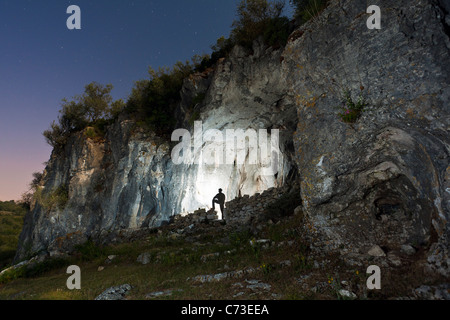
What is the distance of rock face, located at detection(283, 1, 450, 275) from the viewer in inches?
173

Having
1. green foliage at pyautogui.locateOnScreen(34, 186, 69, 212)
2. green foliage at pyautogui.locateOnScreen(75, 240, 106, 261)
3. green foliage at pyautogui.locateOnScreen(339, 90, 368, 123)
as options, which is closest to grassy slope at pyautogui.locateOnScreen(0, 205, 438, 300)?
green foliage at pyautogui.locateOnScreen(75, 240, 106, 261)

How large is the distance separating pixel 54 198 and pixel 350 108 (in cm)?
2390

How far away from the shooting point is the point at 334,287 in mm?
3998

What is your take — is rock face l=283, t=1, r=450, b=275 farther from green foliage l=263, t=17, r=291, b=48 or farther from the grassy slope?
green foliage l=263, t=17, r=291, b=48

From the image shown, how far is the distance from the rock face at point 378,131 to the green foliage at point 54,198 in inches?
850

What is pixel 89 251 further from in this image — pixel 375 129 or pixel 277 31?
pixel 277 31

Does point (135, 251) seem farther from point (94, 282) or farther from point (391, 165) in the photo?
point (391, 165)

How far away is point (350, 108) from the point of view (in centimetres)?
585

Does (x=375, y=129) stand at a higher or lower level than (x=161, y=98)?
lower

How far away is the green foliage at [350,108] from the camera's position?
572 cm

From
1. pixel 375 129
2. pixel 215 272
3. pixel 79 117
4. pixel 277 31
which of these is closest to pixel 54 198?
pixel 79 117

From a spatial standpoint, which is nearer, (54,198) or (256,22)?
(256,22)

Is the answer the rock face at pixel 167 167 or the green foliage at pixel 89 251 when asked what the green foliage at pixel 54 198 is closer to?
the rock face at pixel 167 167
